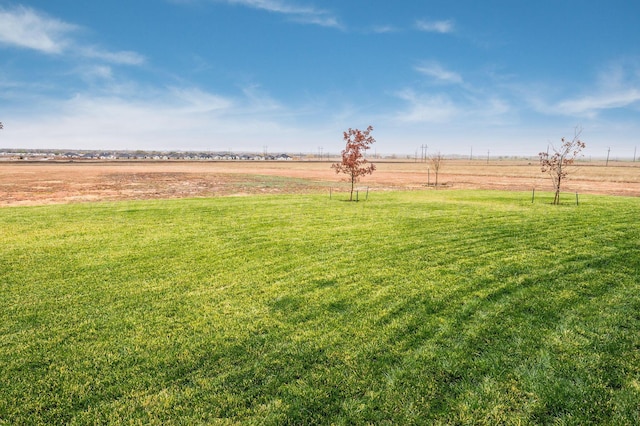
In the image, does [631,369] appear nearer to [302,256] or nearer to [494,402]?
[494,402]

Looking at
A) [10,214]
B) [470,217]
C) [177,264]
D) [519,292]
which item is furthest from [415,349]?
[10,214]

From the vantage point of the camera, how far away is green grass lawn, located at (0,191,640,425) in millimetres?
3826

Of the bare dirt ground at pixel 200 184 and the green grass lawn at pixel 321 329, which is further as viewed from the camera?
the bare dirt ground at pixel 200 184

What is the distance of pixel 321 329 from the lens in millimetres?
5363

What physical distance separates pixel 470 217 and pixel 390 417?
11.9 m

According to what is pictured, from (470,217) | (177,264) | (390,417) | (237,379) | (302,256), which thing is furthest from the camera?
(470,217)

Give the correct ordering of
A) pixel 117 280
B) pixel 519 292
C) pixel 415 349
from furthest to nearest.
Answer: pixel 117 280 < pixel 519 292 < pixel 415 349

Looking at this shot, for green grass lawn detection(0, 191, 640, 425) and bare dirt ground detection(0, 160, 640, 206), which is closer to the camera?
green grass lawn detection(0, 191, 640, 425)

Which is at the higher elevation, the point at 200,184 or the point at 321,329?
the point at 200,184

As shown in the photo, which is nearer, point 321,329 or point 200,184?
point 321,329

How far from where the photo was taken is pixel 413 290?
6.72 meters

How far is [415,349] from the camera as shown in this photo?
479 cm

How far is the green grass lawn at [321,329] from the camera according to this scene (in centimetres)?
383

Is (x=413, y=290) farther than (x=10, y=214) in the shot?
No
